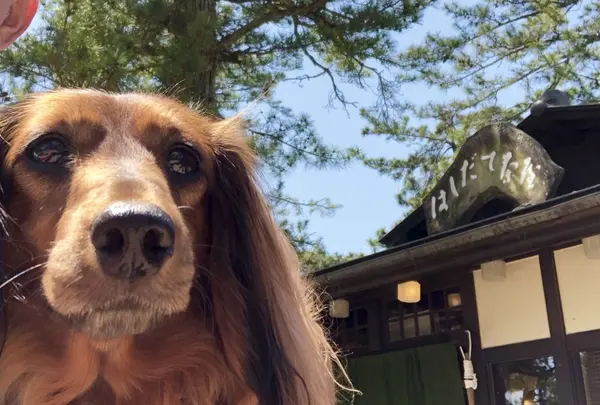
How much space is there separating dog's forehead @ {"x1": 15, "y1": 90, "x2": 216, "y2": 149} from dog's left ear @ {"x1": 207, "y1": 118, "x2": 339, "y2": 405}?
0.66ft

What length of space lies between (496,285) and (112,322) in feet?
13.5

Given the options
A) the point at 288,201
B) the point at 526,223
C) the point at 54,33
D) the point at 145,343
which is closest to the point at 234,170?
the point at 145,343

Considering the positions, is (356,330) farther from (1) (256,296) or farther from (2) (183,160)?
(2) (183,160)

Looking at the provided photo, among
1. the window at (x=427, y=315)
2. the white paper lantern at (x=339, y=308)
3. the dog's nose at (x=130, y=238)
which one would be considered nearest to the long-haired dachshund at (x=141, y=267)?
the dog's nose at (x=130, y=238)

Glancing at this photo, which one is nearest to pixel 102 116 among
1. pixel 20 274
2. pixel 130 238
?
pixel 20 274

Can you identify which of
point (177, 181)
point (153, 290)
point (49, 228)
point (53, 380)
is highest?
point (177, 181)

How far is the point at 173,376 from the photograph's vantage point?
7.25ft

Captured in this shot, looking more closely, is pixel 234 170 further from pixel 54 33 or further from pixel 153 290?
pixel 54 33

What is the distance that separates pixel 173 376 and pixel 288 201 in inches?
236

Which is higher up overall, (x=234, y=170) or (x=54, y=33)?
(x=54, y=33)

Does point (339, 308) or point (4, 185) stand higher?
point (339, 308)

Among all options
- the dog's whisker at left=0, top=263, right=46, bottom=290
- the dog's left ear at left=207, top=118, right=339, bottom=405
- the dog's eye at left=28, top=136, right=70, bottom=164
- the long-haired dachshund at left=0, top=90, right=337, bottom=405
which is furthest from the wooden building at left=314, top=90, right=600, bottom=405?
the dog's whisker at left=0, top=263, right=46, bottom=290

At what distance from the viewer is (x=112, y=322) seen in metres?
1.81

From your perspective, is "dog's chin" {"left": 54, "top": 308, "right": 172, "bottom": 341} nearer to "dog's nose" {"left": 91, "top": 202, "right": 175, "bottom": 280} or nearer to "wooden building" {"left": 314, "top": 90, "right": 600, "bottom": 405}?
"dog's nose" {"left": 91, "top": 202, "right": 175, "bottom": 280}
